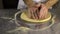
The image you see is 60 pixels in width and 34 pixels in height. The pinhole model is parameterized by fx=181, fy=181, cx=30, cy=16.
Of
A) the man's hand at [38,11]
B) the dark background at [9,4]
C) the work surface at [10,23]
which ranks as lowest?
the dark background at [9,4]

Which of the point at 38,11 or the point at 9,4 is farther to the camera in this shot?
the point at 9,4

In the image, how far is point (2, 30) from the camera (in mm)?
797

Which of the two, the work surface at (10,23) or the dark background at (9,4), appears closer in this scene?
the work surface at (10,23)

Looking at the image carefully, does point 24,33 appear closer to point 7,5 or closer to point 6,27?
point 6,27

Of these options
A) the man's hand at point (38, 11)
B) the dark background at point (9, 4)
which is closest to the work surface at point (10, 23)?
the man's hand at point (38, 11)

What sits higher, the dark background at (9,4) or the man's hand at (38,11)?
the man's hand at (38,11)

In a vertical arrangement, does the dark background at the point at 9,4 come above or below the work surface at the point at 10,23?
below

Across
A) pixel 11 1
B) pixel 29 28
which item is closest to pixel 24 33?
pixel 29 28

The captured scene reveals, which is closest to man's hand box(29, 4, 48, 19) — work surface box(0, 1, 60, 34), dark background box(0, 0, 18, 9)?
work surface box(0, 1, 60, 34)

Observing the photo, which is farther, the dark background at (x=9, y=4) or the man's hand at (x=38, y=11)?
the dark background at (x=9, y=4)

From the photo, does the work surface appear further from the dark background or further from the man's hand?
the dark background

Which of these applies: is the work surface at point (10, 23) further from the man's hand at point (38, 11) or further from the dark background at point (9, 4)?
the dark background at point (9, 4)

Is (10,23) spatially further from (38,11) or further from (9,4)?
(9,4)

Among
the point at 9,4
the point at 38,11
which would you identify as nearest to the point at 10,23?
the point at 38,11
